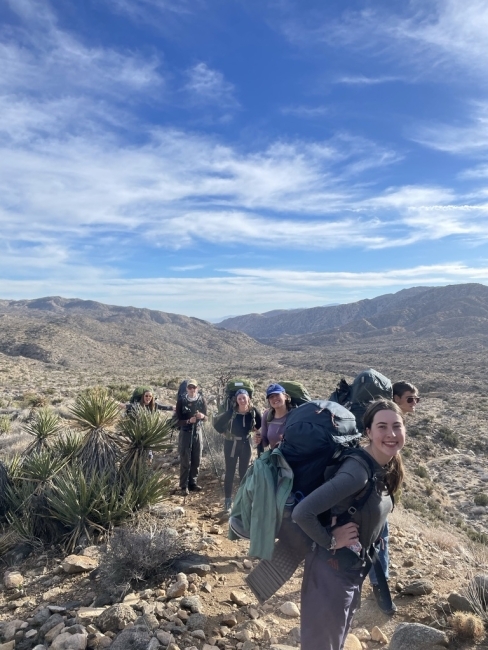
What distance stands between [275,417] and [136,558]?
189cm

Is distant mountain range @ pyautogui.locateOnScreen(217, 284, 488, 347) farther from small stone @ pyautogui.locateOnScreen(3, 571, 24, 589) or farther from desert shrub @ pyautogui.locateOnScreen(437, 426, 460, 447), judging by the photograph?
small stone @ pyautogui.locateOnScreen(3, 571, 24, 589)

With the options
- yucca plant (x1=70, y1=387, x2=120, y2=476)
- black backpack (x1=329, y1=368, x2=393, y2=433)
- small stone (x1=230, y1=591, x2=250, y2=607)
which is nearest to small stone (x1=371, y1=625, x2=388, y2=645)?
small stone (x1=230, y1=591, x2=250, y2=607)

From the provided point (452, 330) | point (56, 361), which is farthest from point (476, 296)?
point (56, 361)

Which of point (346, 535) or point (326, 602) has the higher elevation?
point (346, 535)

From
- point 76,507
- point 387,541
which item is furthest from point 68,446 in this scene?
point 387,541

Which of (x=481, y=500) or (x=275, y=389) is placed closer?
(x=275, y=389)

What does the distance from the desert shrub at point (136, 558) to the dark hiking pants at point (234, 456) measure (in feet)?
5.10

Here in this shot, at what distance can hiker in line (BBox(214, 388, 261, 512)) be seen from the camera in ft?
18.0

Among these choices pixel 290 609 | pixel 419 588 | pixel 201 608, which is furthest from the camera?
pixel 419 588

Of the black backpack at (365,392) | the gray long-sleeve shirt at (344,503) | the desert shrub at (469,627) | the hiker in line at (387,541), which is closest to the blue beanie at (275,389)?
the black backpack at (365,392)

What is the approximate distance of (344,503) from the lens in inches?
87.5

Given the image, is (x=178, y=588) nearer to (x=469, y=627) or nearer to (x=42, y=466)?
(x=469, y=627)

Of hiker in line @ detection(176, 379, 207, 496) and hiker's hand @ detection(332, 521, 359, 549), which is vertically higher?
hiker's hand @ detection(332, 521, 359, 549)

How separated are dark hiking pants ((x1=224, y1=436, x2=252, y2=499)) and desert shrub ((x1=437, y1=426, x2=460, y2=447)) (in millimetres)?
13912
